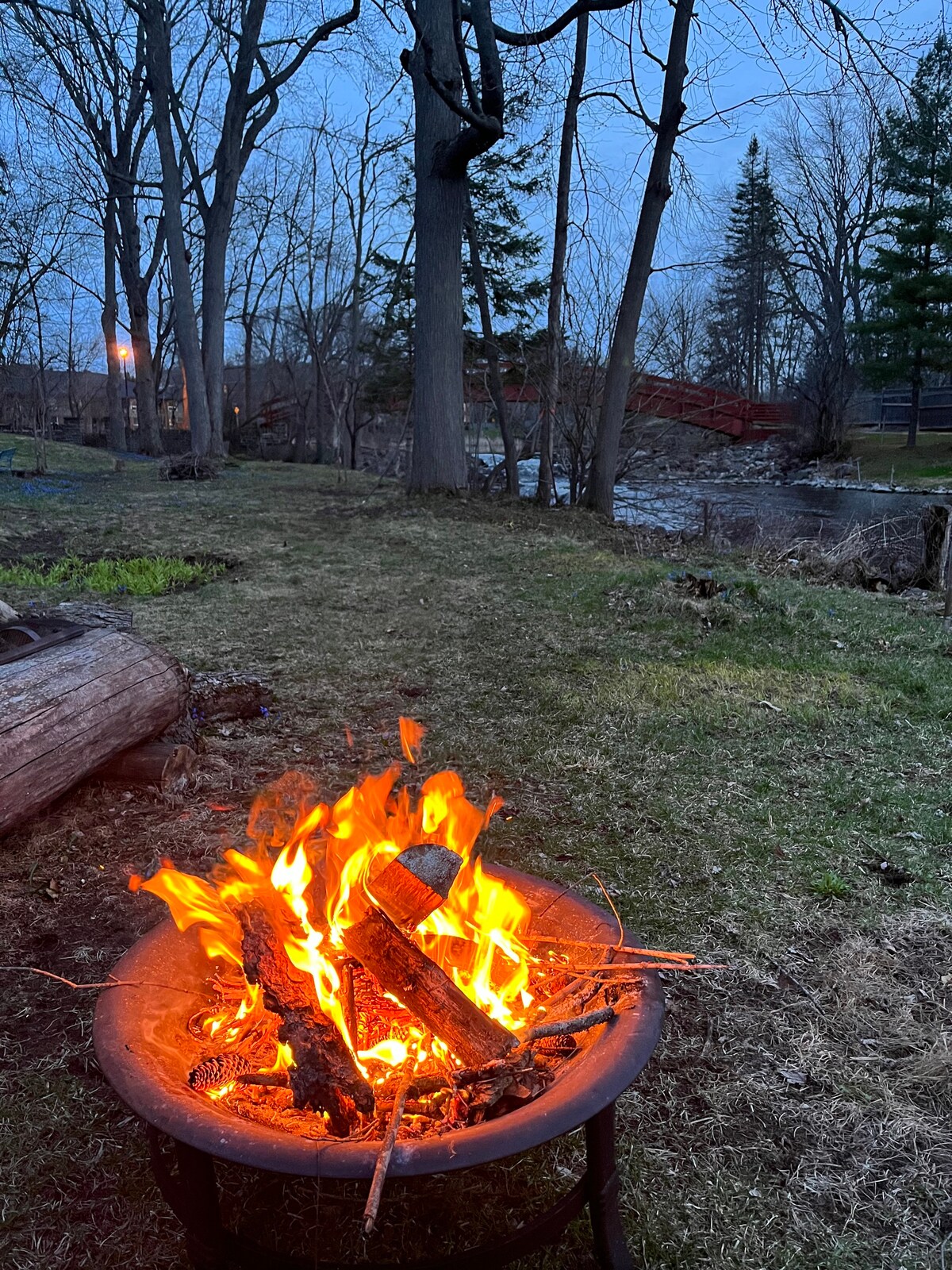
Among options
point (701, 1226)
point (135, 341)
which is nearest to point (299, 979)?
point (701, 1226)

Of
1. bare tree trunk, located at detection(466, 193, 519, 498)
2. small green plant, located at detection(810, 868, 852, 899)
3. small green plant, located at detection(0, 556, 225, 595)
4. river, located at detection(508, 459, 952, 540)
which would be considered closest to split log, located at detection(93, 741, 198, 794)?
small green plant, located at detection(810, 868, 852, 899)

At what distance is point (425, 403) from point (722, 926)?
35.0ft

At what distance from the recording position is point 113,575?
7.85 m

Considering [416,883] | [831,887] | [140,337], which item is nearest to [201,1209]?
[416,883]

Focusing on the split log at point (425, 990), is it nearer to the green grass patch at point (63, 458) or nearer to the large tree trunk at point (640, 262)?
the large tree trunk at point (640, 262)

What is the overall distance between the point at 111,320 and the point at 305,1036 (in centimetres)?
3169

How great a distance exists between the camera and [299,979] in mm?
1706

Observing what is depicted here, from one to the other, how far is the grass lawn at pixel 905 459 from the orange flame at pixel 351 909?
25.4m

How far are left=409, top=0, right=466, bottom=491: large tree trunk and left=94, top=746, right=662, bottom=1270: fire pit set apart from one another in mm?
11351

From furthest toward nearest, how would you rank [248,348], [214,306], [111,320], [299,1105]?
[248,348], [111,320], [214,306], [299,1105]

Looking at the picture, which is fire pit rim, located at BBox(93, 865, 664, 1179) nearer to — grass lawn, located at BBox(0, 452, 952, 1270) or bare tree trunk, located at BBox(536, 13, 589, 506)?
grass lawn, located at BBox(0, 452, 952, 1270)

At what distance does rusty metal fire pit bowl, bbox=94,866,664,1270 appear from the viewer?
1.27 m

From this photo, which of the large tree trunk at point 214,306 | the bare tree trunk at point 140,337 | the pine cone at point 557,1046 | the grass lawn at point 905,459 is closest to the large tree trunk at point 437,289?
the large tree trunk at point 214,306

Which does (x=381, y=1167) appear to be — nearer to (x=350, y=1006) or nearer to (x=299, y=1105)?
(x=299, y=1105)
